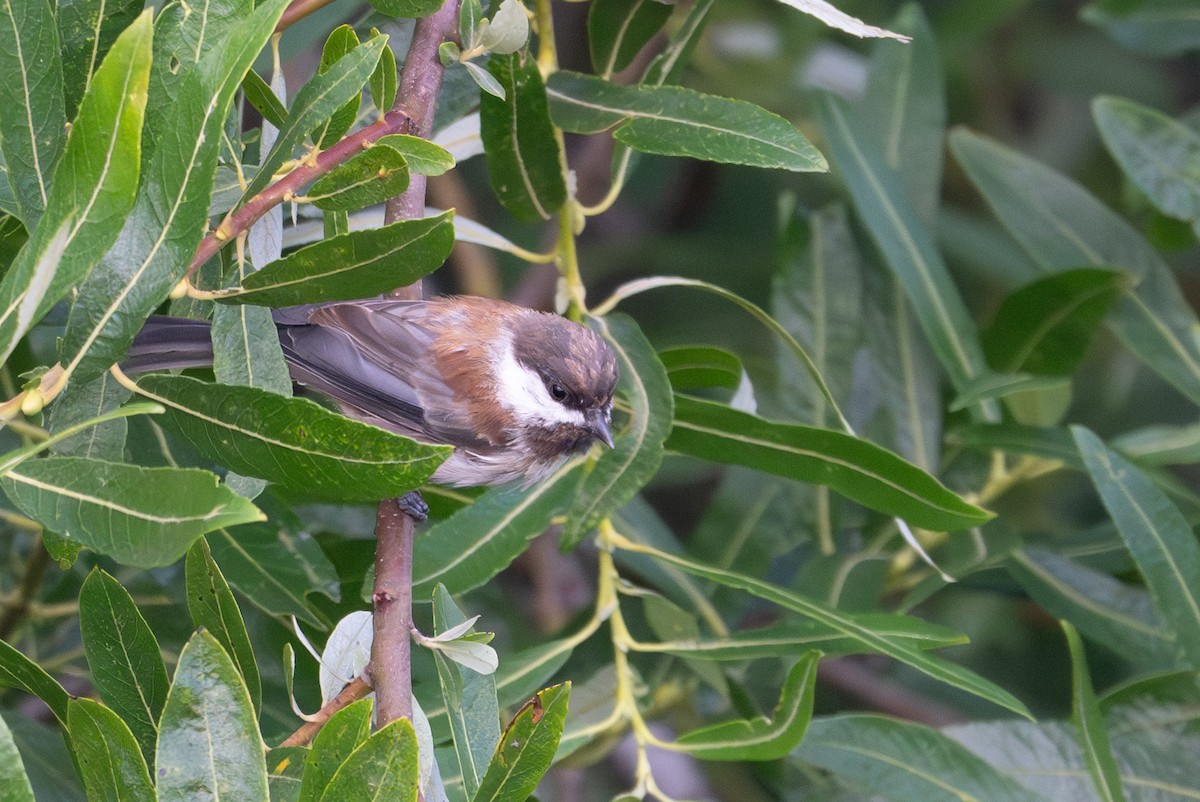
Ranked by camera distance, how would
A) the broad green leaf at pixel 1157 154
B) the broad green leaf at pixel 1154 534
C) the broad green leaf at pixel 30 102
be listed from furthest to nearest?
the broad green leaf at pixel 1157 154 < the broad green leaf at pixel 1154 534 < the broad green leaf at pixel 30 102

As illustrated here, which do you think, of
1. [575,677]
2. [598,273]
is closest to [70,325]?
[575,677]

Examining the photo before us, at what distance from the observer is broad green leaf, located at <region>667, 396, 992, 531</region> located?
217 cm

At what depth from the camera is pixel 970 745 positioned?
2469mm

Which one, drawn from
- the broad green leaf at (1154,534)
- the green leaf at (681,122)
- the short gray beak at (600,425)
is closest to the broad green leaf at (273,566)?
the short gray beak at (600,425)

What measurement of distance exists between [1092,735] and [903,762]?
342 millimetres

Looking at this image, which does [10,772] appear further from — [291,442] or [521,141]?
[521,141]

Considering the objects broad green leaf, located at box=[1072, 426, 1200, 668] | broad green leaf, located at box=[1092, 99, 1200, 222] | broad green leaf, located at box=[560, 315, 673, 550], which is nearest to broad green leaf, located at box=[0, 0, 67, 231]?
broad green leaf, located at box=[560, 315, 673, 550]

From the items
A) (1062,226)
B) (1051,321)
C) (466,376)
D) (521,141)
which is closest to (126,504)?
(521,141)

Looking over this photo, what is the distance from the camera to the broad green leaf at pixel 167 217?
146 cm

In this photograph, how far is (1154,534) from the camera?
2.40m

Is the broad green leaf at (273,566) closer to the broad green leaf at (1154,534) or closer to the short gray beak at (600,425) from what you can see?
the short gray beak at (600,425)

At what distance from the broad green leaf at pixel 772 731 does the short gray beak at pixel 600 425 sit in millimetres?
800

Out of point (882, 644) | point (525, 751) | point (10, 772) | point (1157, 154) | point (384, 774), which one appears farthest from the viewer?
point (1157, 154)

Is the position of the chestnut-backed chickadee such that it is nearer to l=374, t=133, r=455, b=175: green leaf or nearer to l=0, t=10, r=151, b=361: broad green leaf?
l=374, t=133, r=455, b=175: green leaf
